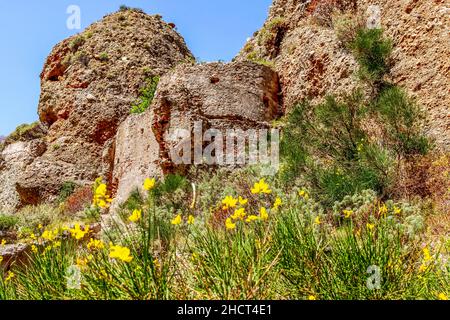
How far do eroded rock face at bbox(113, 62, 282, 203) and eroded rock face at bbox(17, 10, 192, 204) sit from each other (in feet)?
18.2

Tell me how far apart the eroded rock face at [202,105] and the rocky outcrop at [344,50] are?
0.66 m

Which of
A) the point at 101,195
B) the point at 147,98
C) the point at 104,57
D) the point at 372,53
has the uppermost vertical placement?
the point at 104,57

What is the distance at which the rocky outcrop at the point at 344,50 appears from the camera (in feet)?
20.6

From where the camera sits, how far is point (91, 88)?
16.1 metres

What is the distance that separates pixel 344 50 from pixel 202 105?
299cm

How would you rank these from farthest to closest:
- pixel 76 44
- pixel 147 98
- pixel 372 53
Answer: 1. pixel 76 44
2. pixel 147 98
3. pixel 372 53

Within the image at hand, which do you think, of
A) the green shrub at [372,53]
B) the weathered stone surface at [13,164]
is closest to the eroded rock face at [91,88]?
the weathered stone surface at [13,164]

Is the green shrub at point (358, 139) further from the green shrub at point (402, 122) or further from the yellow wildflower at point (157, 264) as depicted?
the yellow wildflower at point (157, 264)

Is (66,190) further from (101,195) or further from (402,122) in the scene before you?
(101,195)

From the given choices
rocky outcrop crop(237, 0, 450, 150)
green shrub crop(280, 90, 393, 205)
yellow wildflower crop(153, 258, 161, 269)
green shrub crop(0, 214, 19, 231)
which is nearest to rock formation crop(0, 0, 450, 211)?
rocky outcrop crop(237, 0, 450, 150)

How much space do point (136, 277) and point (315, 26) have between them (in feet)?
28.3

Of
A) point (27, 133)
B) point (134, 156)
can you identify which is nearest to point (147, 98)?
point (134, 156)

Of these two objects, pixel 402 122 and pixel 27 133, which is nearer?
pixel 402 122

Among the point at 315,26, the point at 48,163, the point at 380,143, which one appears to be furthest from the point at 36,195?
the point at 380,143
